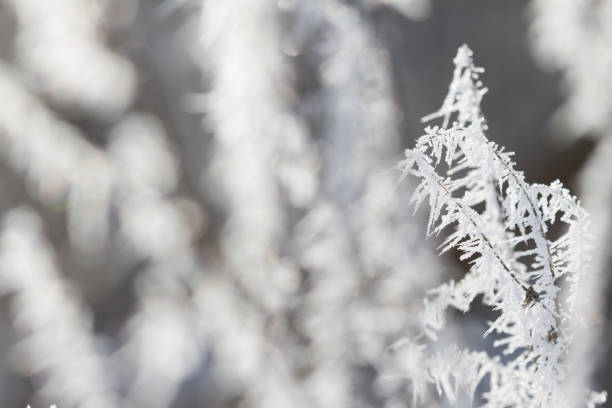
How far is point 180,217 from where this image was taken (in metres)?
0.84

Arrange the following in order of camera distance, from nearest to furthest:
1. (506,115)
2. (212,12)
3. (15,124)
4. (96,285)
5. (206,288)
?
1. (212,12)
2. (15,124)
3. (206,288)
4. (506,115)
5. (96,285)

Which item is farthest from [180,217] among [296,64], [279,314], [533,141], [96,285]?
[533,141]

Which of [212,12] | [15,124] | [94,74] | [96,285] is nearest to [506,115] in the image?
[212,12]

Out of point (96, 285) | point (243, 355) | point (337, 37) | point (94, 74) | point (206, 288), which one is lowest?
point (243, 355)

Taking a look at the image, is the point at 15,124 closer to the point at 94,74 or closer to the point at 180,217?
the point at 94,74

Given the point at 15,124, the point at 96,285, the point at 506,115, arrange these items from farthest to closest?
the point at 96,285 → the point at 506,115 → the point at 15,124

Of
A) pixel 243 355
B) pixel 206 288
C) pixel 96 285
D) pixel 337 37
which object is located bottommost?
pixel 243 355

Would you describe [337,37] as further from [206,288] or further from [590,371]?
[590,371]

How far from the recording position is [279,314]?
78 centimetres

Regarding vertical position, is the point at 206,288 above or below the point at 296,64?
below

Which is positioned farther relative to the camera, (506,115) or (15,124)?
(506,115)

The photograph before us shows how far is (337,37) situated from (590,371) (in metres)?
0.72

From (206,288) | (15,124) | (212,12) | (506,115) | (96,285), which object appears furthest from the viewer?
(96,285)

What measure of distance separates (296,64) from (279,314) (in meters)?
0.43
